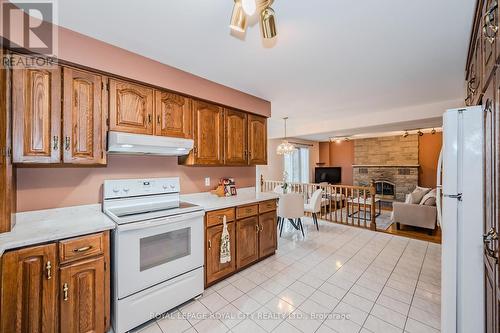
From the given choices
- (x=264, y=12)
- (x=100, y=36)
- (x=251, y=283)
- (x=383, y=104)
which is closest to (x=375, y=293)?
(x=251, y=283)

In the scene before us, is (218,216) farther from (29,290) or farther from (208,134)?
(29,290)

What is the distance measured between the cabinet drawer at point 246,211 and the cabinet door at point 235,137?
0.64 meters

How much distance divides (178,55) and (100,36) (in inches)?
24.9

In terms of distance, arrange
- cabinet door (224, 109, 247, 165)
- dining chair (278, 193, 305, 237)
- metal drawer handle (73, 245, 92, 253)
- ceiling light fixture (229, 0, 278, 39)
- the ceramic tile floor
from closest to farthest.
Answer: ceiling light fixture (229, 0, 278, 39), metal drawer handle (73, 245, 92, 253), the ceramic tile floor, cabinet door (224, 109, 247, 165), dining chair (278, 193, 305, 237)

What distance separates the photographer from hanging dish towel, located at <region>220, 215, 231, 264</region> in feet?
7.89

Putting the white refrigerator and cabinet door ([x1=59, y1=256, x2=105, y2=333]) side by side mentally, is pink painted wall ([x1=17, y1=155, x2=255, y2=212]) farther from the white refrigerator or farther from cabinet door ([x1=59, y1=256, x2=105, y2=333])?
the white refrigerator

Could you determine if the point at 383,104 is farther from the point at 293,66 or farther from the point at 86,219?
the point at 86,219

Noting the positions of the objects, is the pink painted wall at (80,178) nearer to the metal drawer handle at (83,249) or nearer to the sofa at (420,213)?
the metal drawer handle at (83,249)

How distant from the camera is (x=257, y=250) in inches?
114

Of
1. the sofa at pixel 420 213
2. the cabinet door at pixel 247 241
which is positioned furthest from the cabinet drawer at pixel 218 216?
the sofa at pixel 420 213

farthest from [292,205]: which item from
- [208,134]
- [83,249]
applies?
[83,249]

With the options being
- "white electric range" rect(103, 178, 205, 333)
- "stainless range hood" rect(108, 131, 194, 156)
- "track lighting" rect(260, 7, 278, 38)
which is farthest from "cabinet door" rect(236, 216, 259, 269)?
Result: "track lighting" rect(260, 7, 278, 38)

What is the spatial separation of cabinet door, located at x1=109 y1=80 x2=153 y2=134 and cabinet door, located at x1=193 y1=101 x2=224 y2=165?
54 centimetres

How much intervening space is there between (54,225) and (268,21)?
2057 millimetres
